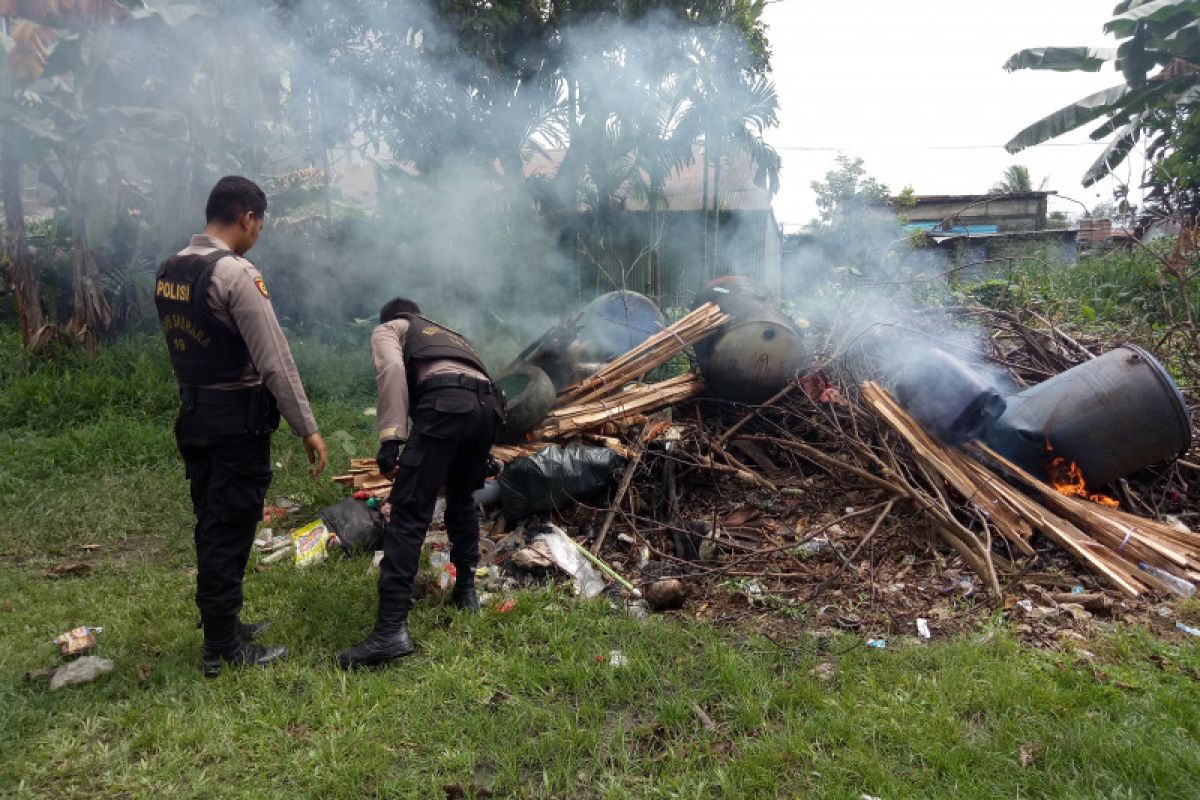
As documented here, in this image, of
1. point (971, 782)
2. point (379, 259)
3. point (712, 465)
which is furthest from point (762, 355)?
point (379, 259)

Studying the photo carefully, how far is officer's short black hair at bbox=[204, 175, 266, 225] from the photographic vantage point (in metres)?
3.09

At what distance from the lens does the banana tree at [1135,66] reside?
11.2m

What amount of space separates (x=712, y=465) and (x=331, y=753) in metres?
2.97

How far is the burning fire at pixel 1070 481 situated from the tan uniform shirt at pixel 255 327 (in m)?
4.35

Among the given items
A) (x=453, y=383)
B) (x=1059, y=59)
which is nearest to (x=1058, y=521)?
(x=453, y=383)

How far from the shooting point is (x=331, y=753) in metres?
2.50

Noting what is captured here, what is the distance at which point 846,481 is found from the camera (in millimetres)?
4805

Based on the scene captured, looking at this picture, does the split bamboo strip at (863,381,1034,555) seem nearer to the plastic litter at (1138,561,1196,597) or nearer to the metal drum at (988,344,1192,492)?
the metal drum at (988,344,1192,492)

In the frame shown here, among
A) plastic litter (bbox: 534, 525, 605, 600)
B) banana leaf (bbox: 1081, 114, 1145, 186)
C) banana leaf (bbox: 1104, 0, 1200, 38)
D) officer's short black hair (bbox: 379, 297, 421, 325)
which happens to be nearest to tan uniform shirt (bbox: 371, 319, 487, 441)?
officer's short black hair (bbox: 379, 297, 421, 325)

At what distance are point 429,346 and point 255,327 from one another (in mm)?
751

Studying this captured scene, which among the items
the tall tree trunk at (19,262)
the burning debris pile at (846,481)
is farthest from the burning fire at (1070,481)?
the tall tree trunk at (19,262)

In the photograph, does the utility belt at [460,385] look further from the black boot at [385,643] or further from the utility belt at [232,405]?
the black boot at [385,643]

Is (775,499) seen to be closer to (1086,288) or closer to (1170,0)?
(1086,288)

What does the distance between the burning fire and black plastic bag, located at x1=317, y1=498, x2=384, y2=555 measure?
4209mm
